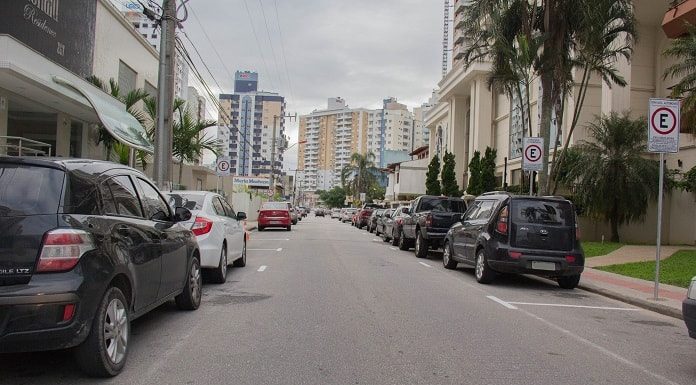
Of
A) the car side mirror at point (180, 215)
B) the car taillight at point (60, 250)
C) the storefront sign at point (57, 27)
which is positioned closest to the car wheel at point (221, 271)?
the car side mirror at point (180, 215)

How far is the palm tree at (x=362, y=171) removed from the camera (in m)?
95.6

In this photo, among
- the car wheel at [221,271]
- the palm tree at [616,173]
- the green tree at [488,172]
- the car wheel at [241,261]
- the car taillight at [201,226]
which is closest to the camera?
the car taillight at [201,226]

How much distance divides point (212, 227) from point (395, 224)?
13.2 meters

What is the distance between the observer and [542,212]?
1168 centimetres

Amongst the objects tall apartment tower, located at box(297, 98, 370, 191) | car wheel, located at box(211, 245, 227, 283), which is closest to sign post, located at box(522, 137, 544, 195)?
car wheel, located at box(211, 245, 227, 283)

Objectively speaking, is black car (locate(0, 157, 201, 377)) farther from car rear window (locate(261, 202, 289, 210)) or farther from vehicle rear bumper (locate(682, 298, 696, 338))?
car rear window (locate(261, 202, 289, 210))

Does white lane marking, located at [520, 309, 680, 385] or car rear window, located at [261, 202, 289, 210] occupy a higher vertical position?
car rear window, located at [261, 202, 289, 210]

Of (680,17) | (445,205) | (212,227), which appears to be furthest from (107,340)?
(680,17)

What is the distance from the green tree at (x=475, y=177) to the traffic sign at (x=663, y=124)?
95.2 ft

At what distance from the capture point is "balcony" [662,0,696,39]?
57.4 ft

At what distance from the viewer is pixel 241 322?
7590 mm

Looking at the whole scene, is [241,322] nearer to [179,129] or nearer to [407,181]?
[179,129]

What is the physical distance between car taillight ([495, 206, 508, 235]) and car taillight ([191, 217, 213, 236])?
213 inches

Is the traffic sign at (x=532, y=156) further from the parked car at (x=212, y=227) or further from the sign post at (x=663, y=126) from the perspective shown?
the parked car at (x=212, y=227)
